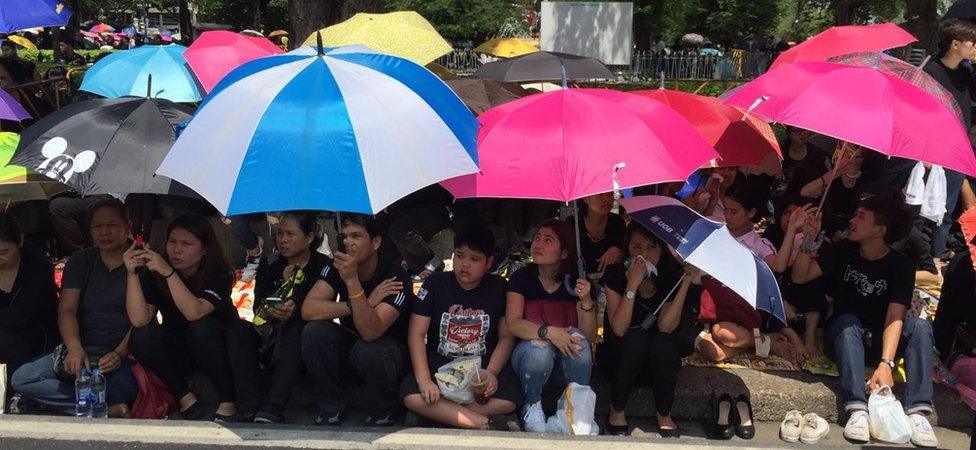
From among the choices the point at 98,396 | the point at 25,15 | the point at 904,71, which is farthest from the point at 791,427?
the point at 25,15

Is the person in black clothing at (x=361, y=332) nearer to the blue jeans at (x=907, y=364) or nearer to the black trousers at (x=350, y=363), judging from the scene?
the black trousers at (x=350, y=363)

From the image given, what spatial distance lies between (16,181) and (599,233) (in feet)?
10.6

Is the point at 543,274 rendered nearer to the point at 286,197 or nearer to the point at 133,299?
the point at 286,197

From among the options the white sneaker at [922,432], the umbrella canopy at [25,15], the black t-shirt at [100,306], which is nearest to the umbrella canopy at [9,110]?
the umbrella canopy at [25,15]

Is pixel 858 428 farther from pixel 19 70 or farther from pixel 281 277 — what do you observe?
pixel 19 70

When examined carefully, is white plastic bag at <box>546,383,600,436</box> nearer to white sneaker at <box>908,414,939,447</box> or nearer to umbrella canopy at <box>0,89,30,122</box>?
white sneaker at <box>908,414,939,447</box>

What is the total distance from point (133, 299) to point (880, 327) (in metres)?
3.85

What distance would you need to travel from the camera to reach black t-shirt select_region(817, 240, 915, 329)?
4738 millimetres

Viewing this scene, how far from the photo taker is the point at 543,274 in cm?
471

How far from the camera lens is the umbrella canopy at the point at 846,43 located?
623 cm

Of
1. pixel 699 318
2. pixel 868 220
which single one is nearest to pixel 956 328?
pixel 868 220

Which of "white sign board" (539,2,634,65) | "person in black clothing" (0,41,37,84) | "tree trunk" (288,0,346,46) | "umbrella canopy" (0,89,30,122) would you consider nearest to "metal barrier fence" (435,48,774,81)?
"white sign board" (539,2,634,65)

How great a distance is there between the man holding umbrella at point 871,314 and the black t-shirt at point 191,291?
304cm

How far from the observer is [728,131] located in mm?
5418
